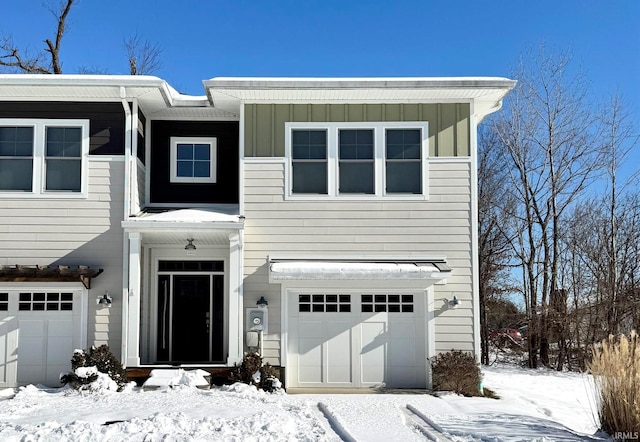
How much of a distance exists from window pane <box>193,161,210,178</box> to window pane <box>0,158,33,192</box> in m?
2.93

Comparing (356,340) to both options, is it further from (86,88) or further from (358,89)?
(86,88)


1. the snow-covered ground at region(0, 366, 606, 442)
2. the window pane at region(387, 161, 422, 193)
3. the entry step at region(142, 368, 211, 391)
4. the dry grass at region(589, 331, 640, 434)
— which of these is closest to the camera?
the dry grass at region(589, 331, 640, 434)

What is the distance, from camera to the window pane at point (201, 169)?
12.3 metres

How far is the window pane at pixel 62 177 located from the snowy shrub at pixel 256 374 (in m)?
4.28

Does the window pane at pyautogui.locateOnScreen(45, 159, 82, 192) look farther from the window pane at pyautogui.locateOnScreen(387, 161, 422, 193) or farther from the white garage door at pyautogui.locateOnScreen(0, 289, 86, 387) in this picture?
the window pane at pyautogui.locateOnScreen(387, 161, 422, 193)

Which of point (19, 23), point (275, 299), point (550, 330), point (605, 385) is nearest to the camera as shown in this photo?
point (605, 385)

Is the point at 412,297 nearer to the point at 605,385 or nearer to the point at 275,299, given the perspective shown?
the point at 275,299

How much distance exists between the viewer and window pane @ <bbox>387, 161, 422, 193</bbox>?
1120 cm

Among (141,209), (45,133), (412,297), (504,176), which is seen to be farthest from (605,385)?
(504,176)

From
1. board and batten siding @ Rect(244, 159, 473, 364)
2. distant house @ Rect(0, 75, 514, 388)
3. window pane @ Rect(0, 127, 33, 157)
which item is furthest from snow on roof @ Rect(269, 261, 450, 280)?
window pane @ Rect(0, 127, 33, 157)

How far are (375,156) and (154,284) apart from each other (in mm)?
4863

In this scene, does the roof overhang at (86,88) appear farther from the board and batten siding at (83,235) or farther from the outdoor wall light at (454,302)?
the outdoor wall light at (454,302)

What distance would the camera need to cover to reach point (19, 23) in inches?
747

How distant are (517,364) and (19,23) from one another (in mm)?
17801
